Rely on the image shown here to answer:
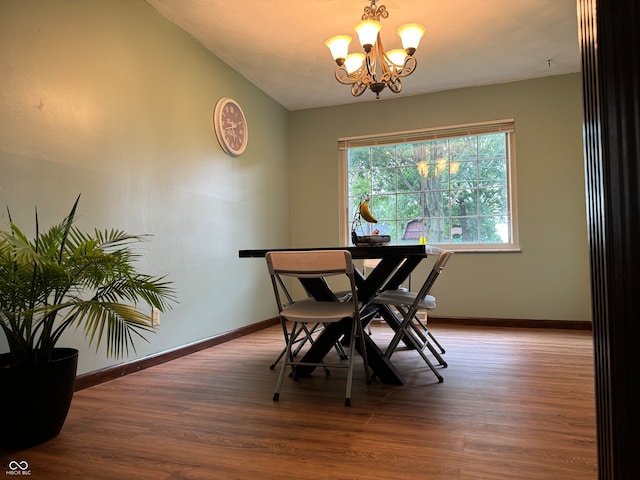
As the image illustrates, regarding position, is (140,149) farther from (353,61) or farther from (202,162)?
(353,61)

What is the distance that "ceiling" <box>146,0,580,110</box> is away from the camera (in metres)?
3.22

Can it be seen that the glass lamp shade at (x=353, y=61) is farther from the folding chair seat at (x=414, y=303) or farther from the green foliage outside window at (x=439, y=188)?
the green foliage outside window at (x=439, y=188)

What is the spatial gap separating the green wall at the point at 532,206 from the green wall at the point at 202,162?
Answer: 0.01 metres

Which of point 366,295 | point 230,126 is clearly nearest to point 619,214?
point 366,295

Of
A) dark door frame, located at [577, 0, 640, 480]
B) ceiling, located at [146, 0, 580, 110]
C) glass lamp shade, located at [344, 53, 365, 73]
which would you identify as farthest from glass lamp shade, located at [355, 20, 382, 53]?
dark door frame, located at [577, 0, 640, 480]

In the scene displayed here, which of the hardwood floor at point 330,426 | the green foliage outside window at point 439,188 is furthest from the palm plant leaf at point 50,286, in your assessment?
the green foliage outside window at point 439,188

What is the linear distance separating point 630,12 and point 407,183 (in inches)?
180

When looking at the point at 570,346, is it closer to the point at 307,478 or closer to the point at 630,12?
the point at 307,478

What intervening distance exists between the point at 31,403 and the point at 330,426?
3.99ft

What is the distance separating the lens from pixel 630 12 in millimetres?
599

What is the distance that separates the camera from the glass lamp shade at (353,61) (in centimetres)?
302

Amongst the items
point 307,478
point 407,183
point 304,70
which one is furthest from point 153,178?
point 407,183

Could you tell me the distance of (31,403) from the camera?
1723 millimetres

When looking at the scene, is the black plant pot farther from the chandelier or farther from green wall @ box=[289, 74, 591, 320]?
green wall @ box=[289, 74, 591, 320]
